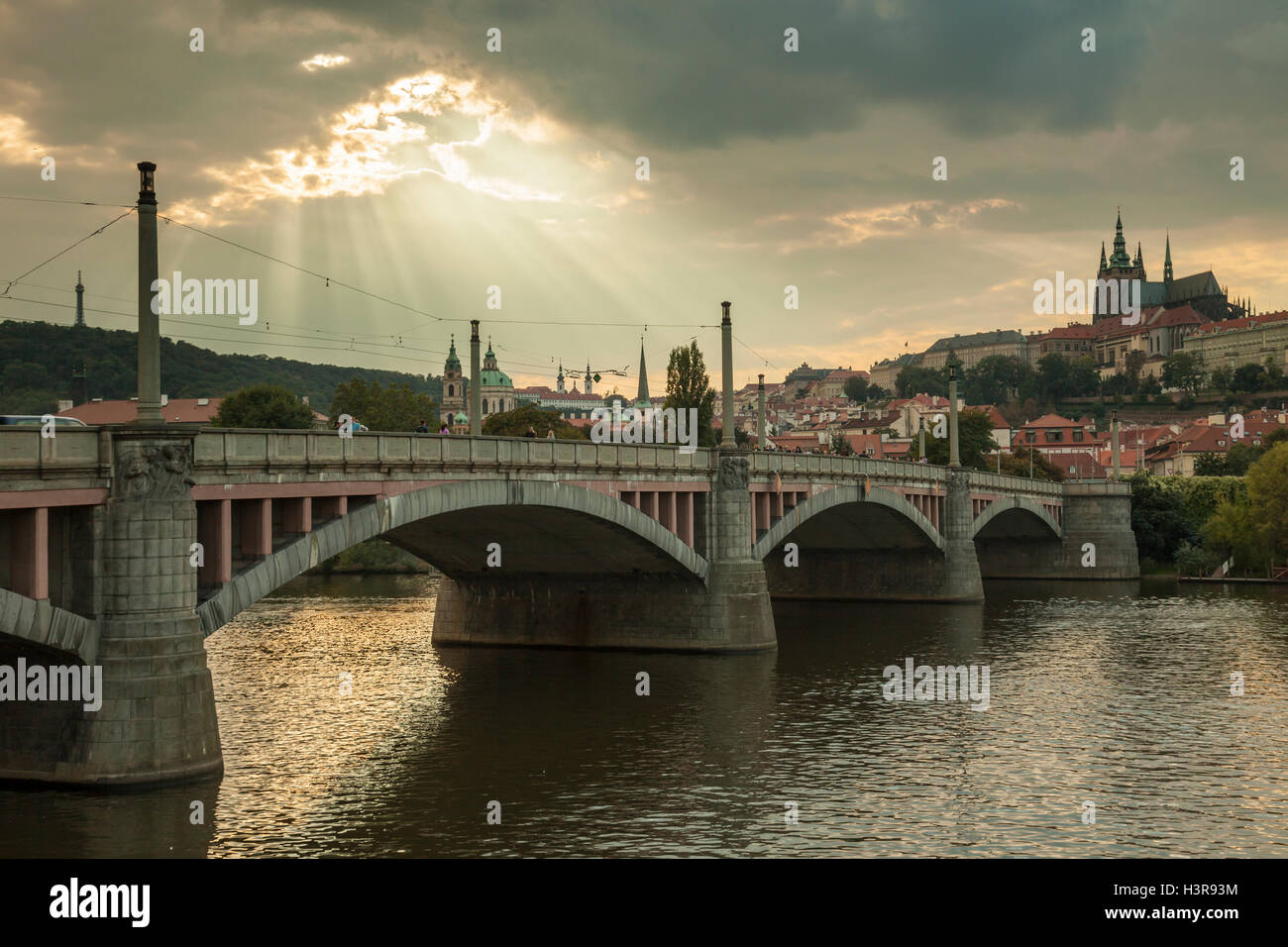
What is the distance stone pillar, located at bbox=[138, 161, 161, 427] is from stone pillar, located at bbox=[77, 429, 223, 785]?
800mm

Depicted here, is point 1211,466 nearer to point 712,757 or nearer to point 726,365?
point 726,365

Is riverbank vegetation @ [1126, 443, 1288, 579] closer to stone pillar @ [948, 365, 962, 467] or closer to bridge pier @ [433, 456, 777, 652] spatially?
stone pillar @ [948, 365, 962, 467]

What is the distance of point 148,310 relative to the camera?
1044 inches

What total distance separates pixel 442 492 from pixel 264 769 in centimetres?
942

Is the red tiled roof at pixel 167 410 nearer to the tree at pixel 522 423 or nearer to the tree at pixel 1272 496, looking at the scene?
the tree at pixel 522 423

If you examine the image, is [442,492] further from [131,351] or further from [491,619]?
[131,351]

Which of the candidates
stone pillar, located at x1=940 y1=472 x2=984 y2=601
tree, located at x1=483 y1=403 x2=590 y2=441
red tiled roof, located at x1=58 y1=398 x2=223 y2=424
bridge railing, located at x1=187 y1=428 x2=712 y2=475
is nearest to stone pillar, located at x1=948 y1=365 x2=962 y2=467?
stone pillar, located at x1=940 y1=472 x2=984 y2=601

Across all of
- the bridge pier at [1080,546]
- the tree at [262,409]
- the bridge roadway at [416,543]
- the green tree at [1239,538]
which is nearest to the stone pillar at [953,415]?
the bridge roadway at [416,543]

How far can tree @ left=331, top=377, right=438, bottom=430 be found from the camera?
115250mm

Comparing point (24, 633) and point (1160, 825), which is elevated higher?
point (24, 633)

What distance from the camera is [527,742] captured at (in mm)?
35031

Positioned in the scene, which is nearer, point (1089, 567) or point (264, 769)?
point (264, 769)

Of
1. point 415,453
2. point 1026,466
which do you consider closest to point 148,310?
point 415,453
